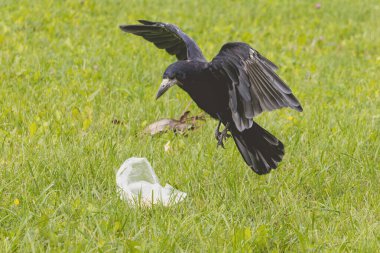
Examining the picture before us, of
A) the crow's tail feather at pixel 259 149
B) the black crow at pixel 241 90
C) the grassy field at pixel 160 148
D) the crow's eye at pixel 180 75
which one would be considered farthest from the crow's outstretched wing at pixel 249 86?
the grassy field at pixel 160 148

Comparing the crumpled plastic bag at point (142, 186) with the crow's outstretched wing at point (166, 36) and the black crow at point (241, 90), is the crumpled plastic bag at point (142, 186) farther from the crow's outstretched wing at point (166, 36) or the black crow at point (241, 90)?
the crow's outstretched wing at point (166, 36)

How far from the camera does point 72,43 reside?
7.57m

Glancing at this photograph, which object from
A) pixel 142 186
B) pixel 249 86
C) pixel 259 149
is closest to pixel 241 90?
pixel 249 86

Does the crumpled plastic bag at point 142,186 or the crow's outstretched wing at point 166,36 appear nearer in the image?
the crumpled plastic bag at point 142,186

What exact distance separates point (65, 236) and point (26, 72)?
126 inches

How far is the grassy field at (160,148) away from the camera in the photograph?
3553 millimetres

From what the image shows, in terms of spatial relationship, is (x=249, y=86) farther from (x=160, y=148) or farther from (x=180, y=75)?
(x=160, y=148)

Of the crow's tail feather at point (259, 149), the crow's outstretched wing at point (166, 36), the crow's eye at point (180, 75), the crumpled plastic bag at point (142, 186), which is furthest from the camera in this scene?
the crow's outstretched wing at point (166, 36)

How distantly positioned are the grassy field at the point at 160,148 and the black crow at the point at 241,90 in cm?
21

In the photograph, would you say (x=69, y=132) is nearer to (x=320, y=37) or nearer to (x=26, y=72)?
(x=26, y=72)

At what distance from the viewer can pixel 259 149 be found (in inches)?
175

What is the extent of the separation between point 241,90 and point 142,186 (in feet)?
2.58

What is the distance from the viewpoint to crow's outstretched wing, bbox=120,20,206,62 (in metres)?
4.76

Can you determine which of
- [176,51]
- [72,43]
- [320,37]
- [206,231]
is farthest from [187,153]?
[320,37]
